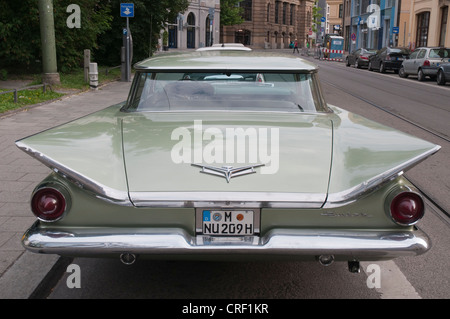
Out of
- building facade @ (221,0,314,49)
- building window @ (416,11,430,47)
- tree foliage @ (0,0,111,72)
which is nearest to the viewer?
tree foliage @ (0,0,111,72)

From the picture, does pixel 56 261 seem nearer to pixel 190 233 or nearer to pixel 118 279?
pixel 118 279

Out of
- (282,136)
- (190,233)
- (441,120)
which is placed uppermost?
(282,136)

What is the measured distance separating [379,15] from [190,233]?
55.4 metres

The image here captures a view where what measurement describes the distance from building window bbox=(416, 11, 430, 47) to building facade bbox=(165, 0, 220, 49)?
87.3ft

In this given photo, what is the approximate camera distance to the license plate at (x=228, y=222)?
2.90 metres

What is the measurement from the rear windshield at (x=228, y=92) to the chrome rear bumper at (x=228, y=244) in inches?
57.2

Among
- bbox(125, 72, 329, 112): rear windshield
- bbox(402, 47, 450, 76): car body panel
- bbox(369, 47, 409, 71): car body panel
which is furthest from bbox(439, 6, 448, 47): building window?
bbox(125, 72, 329, 112): rear windshield

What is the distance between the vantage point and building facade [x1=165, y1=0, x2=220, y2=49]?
64438 mm

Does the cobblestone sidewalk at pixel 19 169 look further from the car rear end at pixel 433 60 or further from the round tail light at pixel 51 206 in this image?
the car rear end at pixel 433 60

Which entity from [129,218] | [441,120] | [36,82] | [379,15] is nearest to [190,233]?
[129,218]

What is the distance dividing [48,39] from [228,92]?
42.2 feet

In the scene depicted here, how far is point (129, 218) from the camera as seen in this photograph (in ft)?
9.59

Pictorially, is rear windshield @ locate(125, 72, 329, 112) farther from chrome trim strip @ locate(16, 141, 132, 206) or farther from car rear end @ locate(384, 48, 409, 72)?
car rear end @ locate(384, 48, 409, 72)

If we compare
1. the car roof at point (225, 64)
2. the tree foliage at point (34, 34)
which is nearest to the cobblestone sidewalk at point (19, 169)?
the car roof at point (225, 64)
